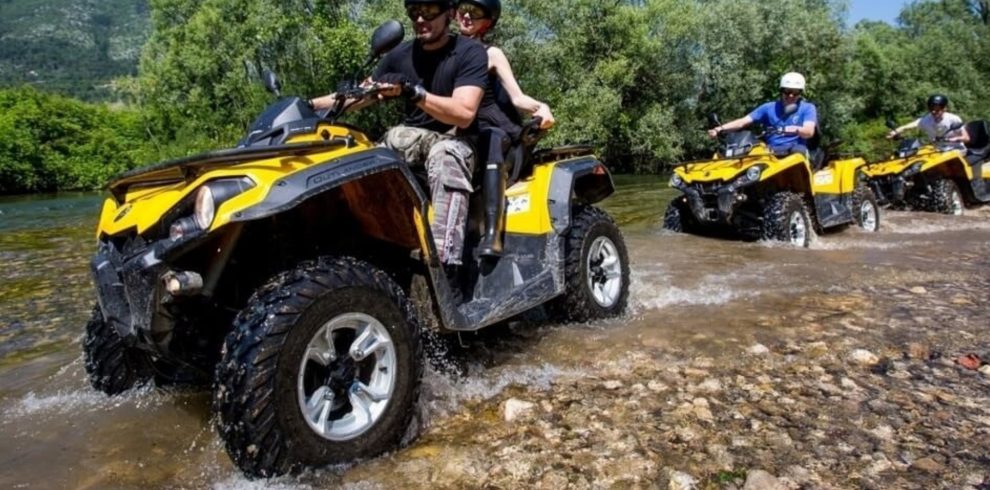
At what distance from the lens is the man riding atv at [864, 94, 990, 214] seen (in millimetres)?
11875

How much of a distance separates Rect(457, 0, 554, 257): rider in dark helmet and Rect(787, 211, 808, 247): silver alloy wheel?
16.5 feet

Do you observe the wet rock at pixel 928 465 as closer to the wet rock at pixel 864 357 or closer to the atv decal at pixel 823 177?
the wet rock at pixel 864 357

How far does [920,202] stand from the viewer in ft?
39.9

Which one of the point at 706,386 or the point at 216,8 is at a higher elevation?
the point at 216,8

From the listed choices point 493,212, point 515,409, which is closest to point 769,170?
point 493,212

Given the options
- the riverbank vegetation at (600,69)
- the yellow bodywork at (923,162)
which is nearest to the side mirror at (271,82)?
the yellow bodywork at (923,162)

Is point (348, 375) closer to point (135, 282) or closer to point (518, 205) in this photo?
point (135, 282)

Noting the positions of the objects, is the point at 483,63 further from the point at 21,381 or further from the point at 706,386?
the point at 21,381

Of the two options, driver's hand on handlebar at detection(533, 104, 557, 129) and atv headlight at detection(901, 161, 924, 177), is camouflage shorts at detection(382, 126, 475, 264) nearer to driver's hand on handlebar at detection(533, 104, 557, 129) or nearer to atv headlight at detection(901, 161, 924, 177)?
driver's hand on handlebar at detection(533, 104, 557, 129)

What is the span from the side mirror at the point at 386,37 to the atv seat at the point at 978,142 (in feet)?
42.0

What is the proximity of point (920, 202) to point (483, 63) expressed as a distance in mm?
11155

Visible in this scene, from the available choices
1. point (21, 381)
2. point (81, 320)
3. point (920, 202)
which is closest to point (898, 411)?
point (21, 381)

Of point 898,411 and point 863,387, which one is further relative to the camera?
point 863,387

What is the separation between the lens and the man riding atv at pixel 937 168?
11.9 m
